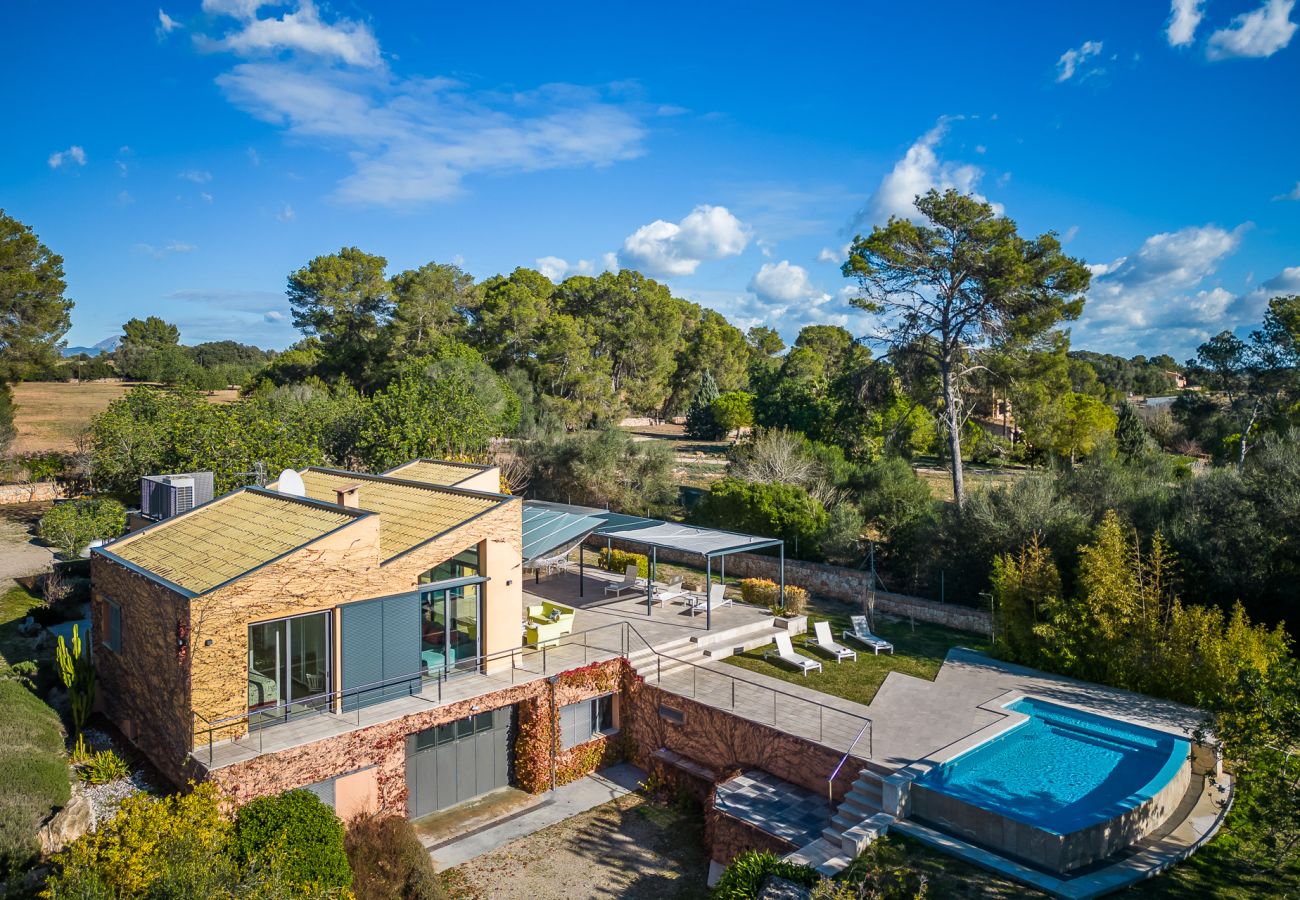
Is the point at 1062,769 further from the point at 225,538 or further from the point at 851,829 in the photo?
the point at 225,538

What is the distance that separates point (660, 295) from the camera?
70.4m

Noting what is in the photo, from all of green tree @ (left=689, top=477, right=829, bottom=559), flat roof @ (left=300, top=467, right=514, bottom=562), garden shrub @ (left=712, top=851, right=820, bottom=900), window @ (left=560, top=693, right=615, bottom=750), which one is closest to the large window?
flat roof @ (left=300, top=467, right=514, bottom=562)

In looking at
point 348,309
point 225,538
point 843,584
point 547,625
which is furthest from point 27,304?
point 843,584

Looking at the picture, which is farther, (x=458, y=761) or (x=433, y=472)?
(x=433, y=472)

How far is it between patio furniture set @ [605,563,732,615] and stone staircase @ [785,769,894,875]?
856cm

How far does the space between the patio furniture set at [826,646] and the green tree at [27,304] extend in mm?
43561

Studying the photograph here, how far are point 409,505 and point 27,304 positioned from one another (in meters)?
37.4

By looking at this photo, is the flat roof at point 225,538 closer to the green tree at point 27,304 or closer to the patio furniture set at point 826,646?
the patio furniture set at point 826,646

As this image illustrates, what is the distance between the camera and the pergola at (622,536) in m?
20.1

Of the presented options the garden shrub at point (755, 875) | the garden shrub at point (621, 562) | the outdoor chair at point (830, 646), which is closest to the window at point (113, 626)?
the garden shrub at point (755, 875)

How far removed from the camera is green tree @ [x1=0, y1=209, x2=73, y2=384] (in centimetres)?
4112

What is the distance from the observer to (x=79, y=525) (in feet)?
86.4

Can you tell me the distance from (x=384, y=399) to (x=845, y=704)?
80.1 feet

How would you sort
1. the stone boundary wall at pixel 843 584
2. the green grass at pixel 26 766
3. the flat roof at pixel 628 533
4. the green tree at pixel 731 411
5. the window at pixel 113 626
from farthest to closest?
the green tree at pixel 731 411, the stone boundary wall at pixel 843 584, the flat roof at pixel 628 533, the window at pixel 113 626, the green grass at pixel 26 766
